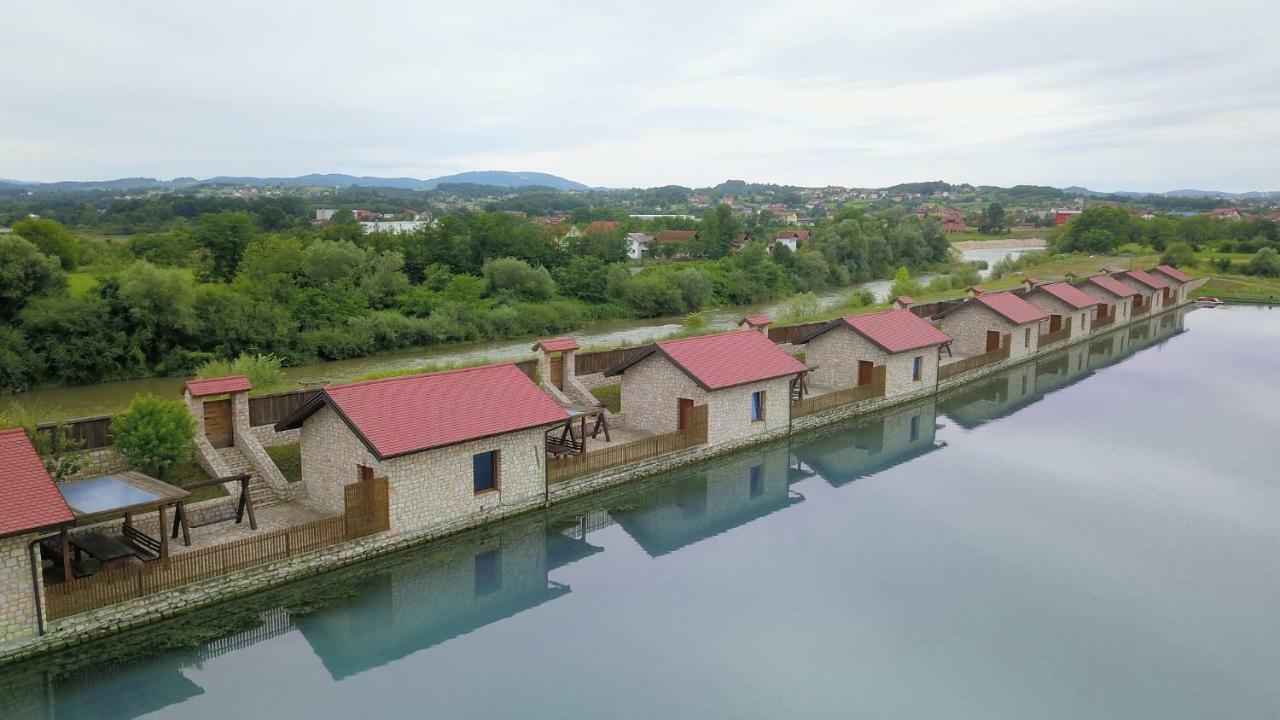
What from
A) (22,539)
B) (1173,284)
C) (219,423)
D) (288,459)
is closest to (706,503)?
(288,459)

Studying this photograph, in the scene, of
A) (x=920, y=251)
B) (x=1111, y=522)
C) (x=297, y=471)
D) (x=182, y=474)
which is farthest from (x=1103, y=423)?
(x=920, y=251)

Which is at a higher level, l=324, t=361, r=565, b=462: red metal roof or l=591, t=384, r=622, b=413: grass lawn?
l=324, t=361, r=565, b=462: red metal roof

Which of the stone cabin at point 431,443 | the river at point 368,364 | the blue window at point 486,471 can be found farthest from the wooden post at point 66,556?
the river at point 368,364

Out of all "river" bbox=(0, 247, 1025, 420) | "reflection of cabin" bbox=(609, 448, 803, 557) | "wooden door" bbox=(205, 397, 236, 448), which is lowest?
"river" bbox=(0, 247, 1025, 420)

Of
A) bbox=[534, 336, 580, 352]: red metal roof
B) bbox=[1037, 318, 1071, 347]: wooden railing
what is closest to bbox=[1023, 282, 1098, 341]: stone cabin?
bbox=[1037, 318, 1071, 347]: wooden railing

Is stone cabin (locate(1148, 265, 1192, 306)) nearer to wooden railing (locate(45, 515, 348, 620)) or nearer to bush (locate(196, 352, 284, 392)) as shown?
bush (locate(196, 352, 284, 392))
